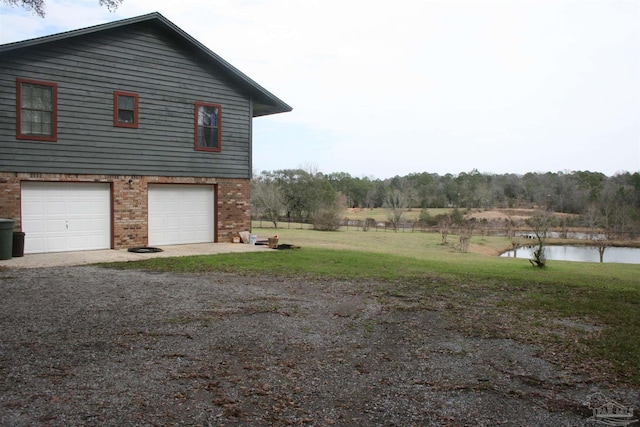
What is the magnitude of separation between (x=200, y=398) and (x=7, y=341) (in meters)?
2.90

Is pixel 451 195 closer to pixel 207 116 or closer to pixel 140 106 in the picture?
pixel 207 116

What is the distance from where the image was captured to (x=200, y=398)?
171 inches

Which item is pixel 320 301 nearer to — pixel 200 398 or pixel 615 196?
pixel 200 398

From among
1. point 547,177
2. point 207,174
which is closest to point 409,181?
point 547,177

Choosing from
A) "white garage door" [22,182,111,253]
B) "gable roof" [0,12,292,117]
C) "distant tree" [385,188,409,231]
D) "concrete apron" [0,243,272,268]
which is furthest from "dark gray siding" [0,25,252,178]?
"distant tree" [385,188,409,231]

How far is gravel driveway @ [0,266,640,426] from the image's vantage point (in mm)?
4086

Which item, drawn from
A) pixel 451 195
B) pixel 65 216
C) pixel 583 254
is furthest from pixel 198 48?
pixel 451 195

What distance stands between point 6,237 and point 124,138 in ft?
14.5

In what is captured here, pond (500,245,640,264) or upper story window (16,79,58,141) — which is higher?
upper story window (16,79,58,141)

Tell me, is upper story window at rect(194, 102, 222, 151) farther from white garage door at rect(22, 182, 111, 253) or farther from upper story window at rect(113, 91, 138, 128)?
white garage door at rect(22, 182, 111, 253)

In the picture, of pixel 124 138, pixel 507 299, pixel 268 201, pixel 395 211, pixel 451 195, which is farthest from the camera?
pixel 451 195

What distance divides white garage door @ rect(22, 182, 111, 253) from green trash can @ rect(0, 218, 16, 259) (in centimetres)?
99

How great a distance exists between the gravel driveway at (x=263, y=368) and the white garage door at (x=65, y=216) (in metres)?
6.85

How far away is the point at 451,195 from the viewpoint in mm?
78250
